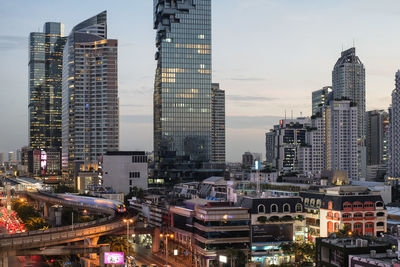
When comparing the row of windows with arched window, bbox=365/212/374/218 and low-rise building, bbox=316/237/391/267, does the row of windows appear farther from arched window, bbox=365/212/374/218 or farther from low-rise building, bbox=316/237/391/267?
low-rise building, bbox=316/237/391/267

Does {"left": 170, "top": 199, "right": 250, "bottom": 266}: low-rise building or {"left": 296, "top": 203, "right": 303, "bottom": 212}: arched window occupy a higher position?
{"left": 296, "top": 203, "right": 303, "bottom": 212}: arched window

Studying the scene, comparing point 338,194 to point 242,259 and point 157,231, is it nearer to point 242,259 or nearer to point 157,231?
point 242,259

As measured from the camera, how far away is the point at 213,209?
12762cm

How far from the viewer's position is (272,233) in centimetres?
13512

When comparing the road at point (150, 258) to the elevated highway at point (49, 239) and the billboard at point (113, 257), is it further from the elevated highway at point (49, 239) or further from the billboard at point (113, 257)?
the billboard at point (113, 257)

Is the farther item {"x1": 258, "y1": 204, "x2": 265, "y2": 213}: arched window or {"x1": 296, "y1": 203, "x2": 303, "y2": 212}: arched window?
{"x1": 296, "y1": 203, "x2": 303, "y2": 212}: arched window

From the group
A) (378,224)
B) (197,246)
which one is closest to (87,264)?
(197,246)

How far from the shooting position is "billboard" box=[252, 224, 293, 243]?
435 ft

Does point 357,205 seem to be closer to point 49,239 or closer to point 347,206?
point 347,206

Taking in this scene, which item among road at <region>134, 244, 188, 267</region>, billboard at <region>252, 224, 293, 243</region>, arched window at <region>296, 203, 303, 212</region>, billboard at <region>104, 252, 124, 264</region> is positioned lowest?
road at <region>134, 244, 188, 267</region>

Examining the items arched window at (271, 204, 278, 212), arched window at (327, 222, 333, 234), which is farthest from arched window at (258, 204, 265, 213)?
arched window at (327, 222, 333, 234)

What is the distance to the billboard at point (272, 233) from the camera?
5217 inches

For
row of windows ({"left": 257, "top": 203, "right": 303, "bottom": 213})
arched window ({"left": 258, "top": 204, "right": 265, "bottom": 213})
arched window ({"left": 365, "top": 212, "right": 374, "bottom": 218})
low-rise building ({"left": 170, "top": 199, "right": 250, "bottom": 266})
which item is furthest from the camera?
arched window ({"left": 365, "top": 212, "right": 374, "bottom": 218})

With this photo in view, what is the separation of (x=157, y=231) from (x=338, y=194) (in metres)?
51.1
